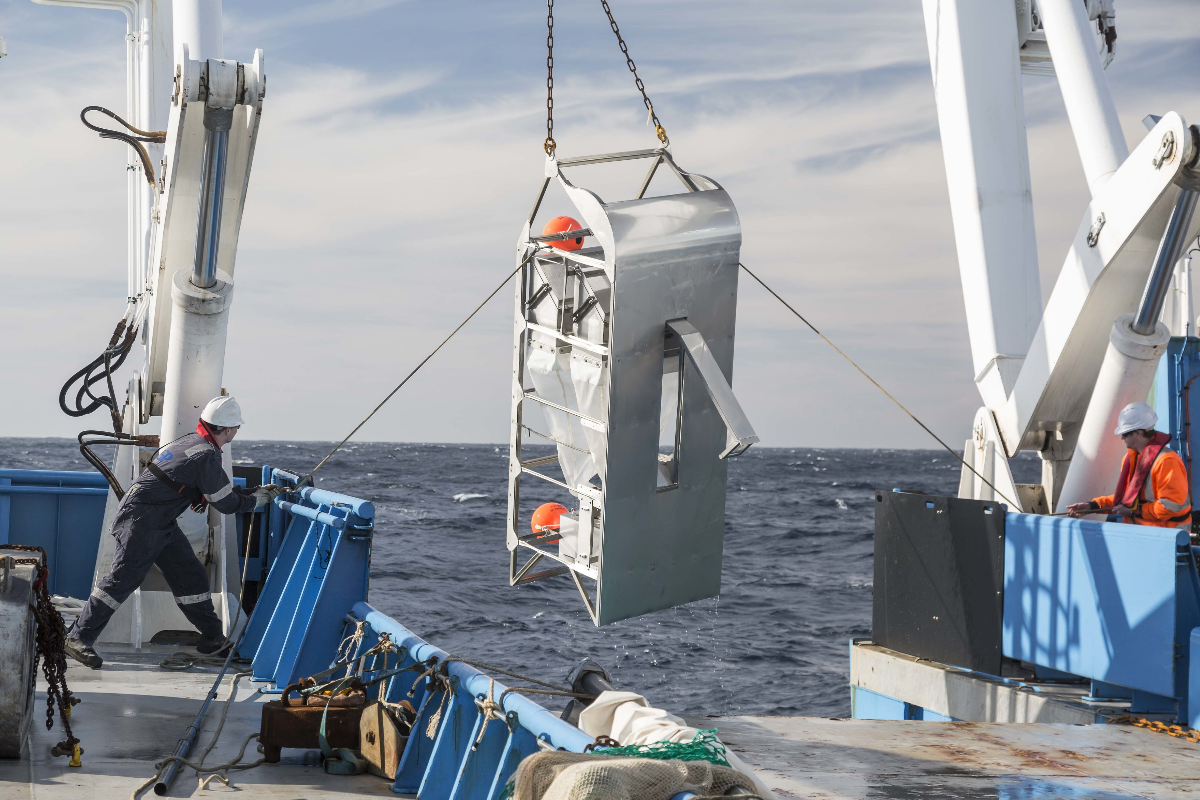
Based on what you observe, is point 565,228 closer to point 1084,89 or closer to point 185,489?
point 185,489

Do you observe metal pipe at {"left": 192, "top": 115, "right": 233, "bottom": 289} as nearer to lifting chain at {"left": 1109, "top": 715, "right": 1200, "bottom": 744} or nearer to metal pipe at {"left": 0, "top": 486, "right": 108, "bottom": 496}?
metal pipe at {"left": 0, "top": 486, "right": 108, "bottom": 496}

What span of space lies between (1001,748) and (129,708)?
5037 mm

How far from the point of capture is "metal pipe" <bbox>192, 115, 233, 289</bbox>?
7.28 meters

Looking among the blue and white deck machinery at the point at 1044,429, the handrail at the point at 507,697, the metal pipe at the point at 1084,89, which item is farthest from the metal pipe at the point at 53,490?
the metal pipe at the point at 1084,89

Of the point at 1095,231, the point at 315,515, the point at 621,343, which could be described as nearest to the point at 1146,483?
the point at 1095,231

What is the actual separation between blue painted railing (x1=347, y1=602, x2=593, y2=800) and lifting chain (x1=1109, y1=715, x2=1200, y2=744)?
460 cm

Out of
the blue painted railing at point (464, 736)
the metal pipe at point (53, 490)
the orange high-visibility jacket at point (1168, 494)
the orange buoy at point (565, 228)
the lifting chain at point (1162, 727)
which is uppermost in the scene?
the orange buoy at point (565, 228)

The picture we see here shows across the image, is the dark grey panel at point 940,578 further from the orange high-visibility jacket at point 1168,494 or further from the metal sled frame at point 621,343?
the metal sled frame at point 621,343

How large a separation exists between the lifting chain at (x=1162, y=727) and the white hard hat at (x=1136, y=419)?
232 cm

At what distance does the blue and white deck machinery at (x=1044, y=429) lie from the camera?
7.29 meters

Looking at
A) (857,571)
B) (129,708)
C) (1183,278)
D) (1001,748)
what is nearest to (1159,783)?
(1001,748)

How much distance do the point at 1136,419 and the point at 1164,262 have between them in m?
1.27

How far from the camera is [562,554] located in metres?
6.97

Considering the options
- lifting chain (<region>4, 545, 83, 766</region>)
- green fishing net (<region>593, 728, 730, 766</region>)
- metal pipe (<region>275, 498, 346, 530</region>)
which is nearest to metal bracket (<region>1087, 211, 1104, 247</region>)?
metal pipe (<region>275, 498, 346, 530</region>)
